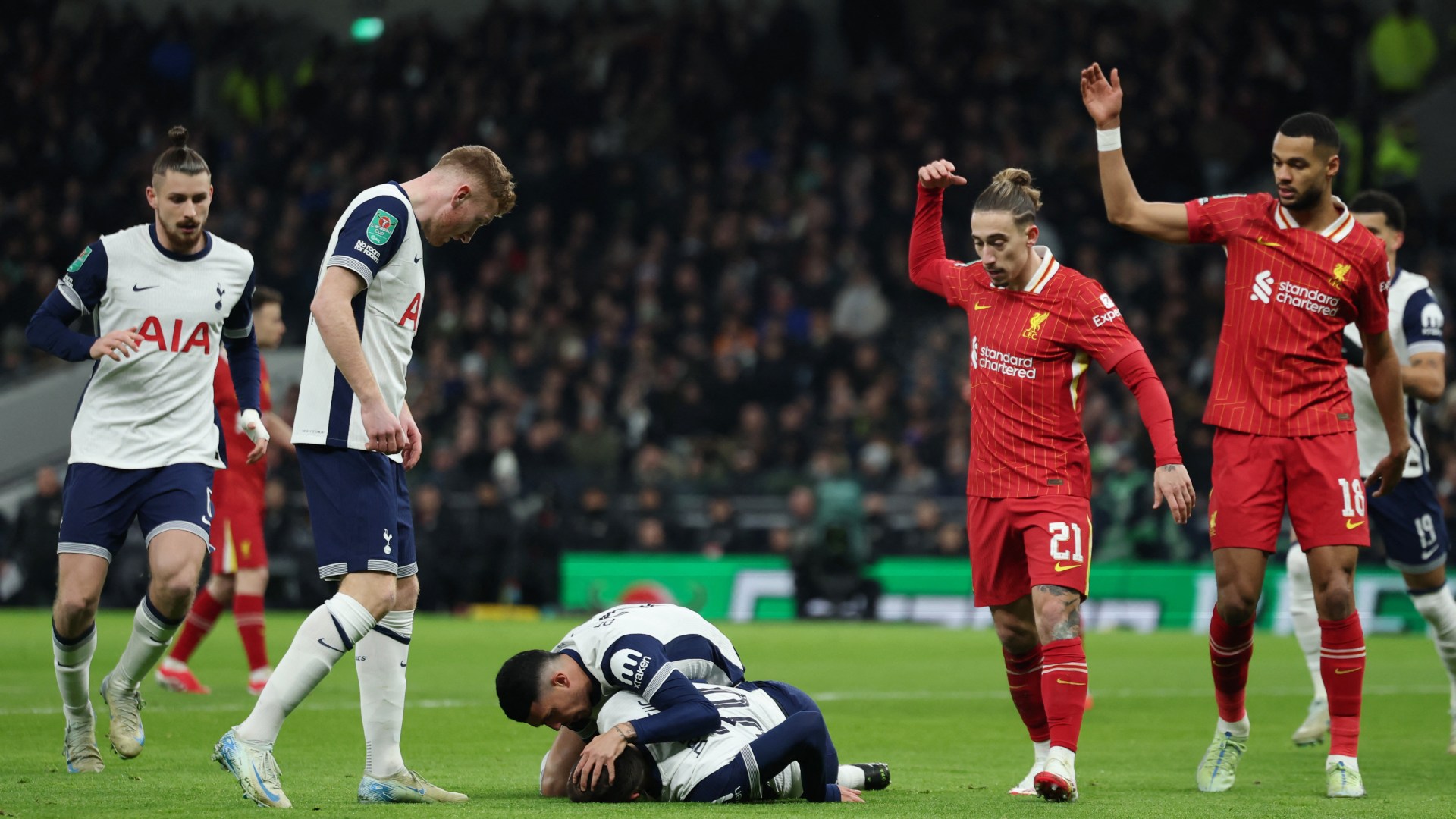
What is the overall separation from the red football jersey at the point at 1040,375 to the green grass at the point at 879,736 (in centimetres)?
127

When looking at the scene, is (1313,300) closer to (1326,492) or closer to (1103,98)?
(1326,492)

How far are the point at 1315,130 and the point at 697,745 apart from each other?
11.3 ft

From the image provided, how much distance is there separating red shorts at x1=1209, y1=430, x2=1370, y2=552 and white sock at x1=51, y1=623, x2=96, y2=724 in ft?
15.2

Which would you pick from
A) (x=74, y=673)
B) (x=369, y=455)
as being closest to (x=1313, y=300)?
(x=369, y=455)

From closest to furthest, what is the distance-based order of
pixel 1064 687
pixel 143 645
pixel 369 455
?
pixel 369 455 → pixel 1064 687 → pixel 143 645

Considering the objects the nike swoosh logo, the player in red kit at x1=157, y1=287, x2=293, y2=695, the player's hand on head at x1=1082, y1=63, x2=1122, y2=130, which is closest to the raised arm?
the player's hand on head at x1=1082, y1=63, x2=1122, y2=130

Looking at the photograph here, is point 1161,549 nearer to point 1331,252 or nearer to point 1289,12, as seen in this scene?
point 1289,12

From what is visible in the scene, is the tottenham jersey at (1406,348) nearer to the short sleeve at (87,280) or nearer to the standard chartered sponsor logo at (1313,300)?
the standard chartered sponsor logo at (1313,300)

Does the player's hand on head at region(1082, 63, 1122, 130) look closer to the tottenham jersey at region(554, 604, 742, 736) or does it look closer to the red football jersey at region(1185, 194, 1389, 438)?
the red football jersey at region(1185, 194, 1389, 438)

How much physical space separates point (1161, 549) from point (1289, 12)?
9.62 m

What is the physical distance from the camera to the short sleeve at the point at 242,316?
7293mm

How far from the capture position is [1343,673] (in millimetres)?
6844

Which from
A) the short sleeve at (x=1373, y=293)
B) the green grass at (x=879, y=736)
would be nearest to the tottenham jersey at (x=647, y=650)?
the green grass at (x=879, y=736)

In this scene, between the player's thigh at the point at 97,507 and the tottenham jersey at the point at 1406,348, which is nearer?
the player's thigh at the point at 97,507
